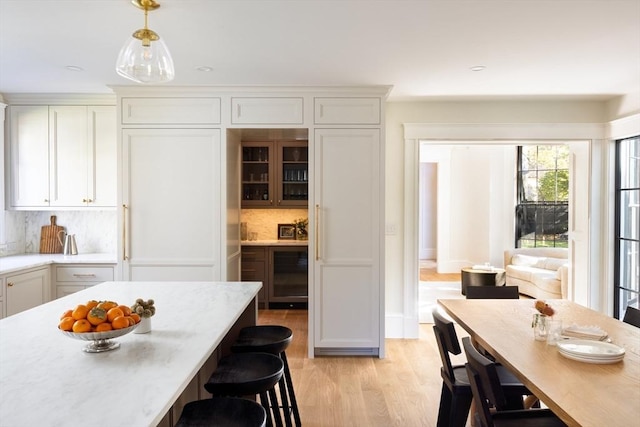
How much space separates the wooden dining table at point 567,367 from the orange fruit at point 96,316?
61.5 inches

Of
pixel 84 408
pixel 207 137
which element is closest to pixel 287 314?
pixel 207 137

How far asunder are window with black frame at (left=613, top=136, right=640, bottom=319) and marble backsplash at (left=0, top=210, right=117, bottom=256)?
5178 mm

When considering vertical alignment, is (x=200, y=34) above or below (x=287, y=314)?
above

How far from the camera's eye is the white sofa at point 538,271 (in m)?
5.79

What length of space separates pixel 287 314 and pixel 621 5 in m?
4.47

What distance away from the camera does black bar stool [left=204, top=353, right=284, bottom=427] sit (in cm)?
177

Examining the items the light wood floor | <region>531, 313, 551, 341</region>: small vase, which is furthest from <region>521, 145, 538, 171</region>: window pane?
<region>531, 313, 551, 341</region>: small vase

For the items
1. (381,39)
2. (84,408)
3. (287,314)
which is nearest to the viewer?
(84,408)

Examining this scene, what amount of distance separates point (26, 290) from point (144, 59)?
2746 mm

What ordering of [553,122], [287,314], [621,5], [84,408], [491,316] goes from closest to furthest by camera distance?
[84,408] → [621,5] → [491,316] → [553,122] → [287,314]

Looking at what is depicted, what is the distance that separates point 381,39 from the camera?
2711mm

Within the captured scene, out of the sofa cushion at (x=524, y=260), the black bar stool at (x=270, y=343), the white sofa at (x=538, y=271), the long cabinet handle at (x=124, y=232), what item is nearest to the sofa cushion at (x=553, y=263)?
the white sofa at (x=538, y=271)

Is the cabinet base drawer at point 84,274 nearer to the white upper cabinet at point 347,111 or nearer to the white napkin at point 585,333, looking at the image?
the white upper cabinet at point 347,111

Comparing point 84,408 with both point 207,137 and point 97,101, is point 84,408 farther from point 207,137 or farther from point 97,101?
point 97,101
